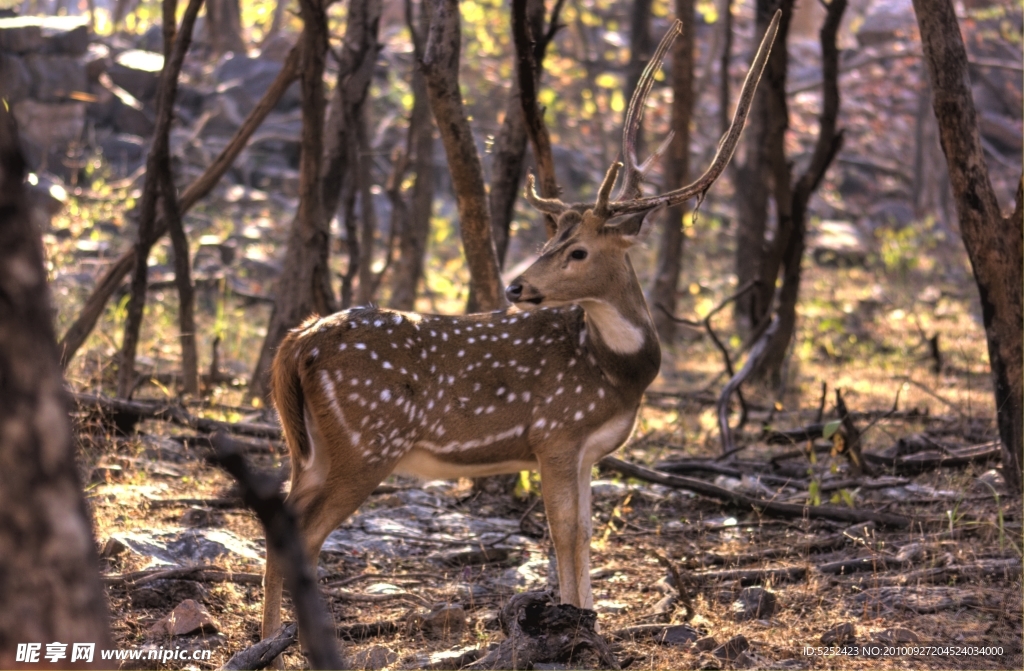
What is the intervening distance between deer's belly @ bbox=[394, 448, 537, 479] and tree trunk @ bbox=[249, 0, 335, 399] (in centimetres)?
313

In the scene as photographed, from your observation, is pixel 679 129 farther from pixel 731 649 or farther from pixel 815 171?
pixel 731 649

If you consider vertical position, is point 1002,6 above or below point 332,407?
above

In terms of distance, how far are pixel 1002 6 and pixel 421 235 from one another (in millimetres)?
20149

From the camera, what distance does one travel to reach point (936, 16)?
23.3 feet

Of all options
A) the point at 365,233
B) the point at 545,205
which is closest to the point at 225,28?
the point at 365,233

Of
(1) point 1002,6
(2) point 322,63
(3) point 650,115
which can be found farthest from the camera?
(3) point 650,115

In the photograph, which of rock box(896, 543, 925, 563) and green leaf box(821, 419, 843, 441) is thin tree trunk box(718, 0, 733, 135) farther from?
rock box(896, 543, 925, 563)

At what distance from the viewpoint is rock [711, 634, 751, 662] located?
5199mm

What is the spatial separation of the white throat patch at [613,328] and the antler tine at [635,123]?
0.73 meters

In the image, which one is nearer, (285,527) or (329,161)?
(285,527)

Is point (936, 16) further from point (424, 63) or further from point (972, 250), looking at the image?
point (424, 63)

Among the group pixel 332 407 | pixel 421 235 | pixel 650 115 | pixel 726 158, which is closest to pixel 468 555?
pixel 332 407

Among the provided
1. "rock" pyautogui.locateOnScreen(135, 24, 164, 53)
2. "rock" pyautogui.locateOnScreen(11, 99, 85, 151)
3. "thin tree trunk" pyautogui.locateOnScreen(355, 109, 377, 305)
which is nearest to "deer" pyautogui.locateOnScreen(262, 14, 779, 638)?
"thin tree trunk" pyautogui.locateOnScreen(355, 109, 377, 305)

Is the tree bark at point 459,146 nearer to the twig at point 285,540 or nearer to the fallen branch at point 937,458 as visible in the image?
the fallen branch at point 937,458
